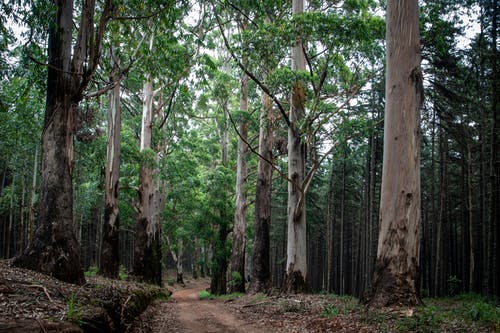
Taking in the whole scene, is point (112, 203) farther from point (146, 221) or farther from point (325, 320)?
point (325, 320)

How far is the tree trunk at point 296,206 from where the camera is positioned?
40.5ft

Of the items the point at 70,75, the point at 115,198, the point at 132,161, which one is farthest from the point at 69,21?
the point at 132,161

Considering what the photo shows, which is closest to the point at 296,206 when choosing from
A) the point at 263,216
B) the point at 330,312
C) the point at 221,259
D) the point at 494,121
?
the point at 263,216

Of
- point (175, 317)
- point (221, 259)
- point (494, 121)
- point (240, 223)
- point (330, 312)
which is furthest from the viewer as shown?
point (221, 259)

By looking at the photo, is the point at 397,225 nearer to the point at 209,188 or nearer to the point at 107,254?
the point at 107,254

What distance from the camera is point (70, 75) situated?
7652mm

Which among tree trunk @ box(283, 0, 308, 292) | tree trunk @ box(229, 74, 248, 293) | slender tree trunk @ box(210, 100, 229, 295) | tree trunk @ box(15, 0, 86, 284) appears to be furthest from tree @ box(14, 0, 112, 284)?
slender tree trunk @ box(210, 100, 229, 295)

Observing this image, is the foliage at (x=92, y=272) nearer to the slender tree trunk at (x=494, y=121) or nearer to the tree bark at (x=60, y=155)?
the tree bark at (x=60, y=155)

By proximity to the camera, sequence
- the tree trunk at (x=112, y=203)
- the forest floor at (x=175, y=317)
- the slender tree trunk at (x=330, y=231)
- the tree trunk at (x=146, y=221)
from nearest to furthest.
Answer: the forest floor at (x=175, y=317), the tree trunk at (x=112, y=203), the tree trunk at (x=146, y=221), the slender tree trunk at (x=330, y=231)

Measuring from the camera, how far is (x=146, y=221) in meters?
17.0

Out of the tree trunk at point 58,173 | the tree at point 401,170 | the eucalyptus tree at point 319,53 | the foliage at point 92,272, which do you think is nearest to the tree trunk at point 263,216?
→ the eucalyptus tree at point 319,53

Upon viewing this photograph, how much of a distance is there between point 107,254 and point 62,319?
10.4m

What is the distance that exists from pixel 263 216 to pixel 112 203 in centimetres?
624

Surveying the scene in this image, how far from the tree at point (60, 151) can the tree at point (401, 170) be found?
5.95 metres
